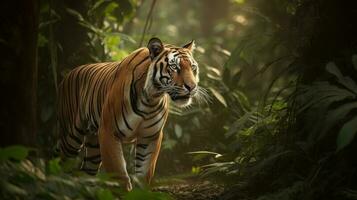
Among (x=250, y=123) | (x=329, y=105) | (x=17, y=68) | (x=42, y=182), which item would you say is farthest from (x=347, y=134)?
(x=250, y=123)

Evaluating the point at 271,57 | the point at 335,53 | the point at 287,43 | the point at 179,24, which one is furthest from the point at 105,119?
the point at 179,24

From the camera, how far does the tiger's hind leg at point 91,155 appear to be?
8.15m

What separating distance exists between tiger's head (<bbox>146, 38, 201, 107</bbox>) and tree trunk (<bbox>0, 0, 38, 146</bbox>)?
1846 mm

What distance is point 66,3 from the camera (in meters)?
9.20

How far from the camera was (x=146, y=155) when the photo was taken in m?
7.24

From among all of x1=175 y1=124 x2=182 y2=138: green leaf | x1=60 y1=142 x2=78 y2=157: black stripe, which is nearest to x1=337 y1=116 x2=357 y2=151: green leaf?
x1=60 y1=142 x2=78 y2=157: black stripe

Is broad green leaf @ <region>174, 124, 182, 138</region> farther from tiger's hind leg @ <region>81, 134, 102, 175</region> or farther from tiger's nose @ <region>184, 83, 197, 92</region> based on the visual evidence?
tiger's nose @ <region>184, 83, 197, 92</region>

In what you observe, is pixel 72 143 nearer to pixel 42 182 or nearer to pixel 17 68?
pixel 17 68

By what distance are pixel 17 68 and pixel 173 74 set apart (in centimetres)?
201

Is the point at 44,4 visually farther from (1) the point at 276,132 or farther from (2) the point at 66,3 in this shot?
(1) the point at 276,132

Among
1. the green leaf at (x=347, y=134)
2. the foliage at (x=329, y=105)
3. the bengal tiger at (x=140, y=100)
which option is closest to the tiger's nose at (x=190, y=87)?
the bengal tiger at (x=140, y=100)

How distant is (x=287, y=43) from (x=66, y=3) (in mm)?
3267

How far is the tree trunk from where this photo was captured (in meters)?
5.10

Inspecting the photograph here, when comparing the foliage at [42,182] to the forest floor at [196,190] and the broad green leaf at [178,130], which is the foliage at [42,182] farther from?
the broad green leaf at [178,130]
